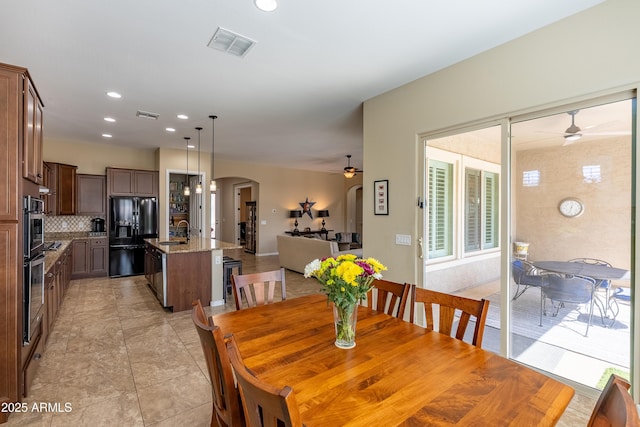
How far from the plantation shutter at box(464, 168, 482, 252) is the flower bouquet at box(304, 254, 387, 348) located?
7.25ft

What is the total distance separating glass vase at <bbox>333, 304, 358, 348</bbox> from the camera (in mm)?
1497

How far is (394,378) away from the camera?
4.06ft

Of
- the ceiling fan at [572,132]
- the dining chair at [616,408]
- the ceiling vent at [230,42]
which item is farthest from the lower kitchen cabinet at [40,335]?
the ceiling fan at [572,132]

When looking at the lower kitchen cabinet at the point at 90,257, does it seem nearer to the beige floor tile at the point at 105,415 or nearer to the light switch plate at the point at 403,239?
the beige floor tile at the point at 105,415

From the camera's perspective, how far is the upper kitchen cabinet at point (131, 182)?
253 inches

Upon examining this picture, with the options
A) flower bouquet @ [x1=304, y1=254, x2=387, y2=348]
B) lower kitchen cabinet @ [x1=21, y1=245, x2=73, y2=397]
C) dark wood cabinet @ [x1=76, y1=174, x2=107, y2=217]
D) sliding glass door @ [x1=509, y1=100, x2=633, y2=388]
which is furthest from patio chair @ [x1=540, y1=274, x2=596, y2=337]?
dark wood cabinet @ [x1=76, y1=174, x2=107, y2=217]

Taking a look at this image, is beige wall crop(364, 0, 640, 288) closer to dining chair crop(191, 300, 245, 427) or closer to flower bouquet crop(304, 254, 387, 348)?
flower bouquet crop(304, 254, 387, 348)

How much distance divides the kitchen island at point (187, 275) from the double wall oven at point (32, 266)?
62.2 inches

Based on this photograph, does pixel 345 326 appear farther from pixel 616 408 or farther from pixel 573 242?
pixel 573 242

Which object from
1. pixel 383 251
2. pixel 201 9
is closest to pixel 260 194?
pixel 383 251

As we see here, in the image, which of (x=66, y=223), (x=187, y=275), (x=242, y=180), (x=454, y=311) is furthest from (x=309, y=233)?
(x=454, y=311)

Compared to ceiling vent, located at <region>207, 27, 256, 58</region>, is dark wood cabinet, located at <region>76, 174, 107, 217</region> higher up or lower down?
lower down

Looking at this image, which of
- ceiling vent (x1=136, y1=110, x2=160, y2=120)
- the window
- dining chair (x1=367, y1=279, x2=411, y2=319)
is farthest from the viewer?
ceiling vent (x1=136, y1=110, x2=160, y2=120)

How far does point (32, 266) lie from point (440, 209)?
12.5 ft
